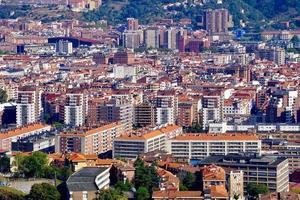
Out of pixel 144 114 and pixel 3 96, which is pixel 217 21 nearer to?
pixel 3 96

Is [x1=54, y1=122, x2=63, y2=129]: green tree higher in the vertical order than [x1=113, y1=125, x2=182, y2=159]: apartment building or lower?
lower

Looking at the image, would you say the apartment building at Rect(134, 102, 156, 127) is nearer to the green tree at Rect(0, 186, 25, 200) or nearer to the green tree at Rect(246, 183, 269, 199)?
the green tree at Rect(246, 183, 269, 199)

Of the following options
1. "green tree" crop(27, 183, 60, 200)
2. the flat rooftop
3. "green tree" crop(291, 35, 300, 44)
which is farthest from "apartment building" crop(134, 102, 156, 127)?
"green tree" crop(291, 35, 300, 44)

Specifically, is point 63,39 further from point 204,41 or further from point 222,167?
point 222,167

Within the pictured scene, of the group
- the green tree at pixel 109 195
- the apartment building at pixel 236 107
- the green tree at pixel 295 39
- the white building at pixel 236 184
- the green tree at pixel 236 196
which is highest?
the green tree at pixel 109 195

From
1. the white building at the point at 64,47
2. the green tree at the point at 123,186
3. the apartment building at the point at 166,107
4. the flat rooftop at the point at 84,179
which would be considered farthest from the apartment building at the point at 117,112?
the white building at the point at 64,47

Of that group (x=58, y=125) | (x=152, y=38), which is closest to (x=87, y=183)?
(x=58, y=125)

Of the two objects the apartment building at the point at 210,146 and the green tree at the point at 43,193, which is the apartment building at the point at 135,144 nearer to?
the apartment building at the point at 210,146
